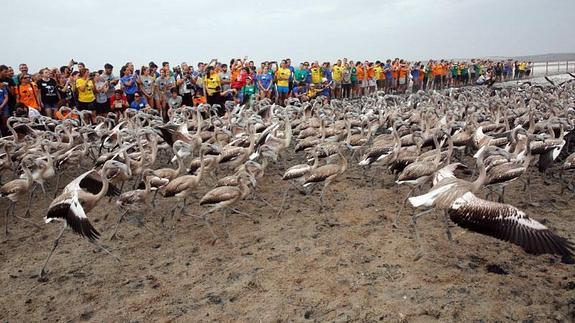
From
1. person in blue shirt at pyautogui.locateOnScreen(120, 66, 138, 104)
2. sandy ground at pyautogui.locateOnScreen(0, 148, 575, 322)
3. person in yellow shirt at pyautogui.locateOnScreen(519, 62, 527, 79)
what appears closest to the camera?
sandy ground at pyautogui.locateOnScreen(0, 148, 575, 322)

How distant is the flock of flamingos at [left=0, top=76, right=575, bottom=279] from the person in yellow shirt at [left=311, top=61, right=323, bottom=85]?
7.56 m

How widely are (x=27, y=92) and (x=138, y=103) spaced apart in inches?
128

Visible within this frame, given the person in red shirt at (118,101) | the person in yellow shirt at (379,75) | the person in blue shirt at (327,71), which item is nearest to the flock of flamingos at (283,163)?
the person in red shirt at (118,101)

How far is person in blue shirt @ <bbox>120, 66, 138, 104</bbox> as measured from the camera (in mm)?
14508

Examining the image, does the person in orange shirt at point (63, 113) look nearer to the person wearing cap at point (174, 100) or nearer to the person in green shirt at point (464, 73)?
the person wearing cap at point (174, 100)

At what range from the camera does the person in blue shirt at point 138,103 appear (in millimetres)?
14852

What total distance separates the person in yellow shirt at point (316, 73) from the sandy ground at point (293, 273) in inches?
568

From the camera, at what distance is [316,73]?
22.0m

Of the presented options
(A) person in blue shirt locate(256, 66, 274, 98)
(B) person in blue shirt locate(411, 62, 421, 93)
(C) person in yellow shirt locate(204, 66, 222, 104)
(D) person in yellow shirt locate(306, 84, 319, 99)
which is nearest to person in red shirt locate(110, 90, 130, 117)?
(C) person in yellow shirt locate(204, 66, 222, 104)

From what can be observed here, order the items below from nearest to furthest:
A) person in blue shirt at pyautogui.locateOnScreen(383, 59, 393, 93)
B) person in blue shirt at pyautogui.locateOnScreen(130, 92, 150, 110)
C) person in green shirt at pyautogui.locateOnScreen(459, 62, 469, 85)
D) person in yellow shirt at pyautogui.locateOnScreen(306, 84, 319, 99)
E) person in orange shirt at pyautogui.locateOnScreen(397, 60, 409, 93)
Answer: person in blue shirt at pyautogui.locateOnScreen(130, 92, 150, 110) → person in yellow shirt at pyautogui.locateOnScreen(306, 84, 319, 99) → person in blue shirt at pyautogui.locateOnScreen(383, 59, 393, 93) → person in orange shirt at pyautogui.locateOnScreen(397, 60, 409, 93) → person in green shirt at pyautogui.locateOnScreen(459, 62, 469, 85)

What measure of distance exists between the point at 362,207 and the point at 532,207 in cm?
308

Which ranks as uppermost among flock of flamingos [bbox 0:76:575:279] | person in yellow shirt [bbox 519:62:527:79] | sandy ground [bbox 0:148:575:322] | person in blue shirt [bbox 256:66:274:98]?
person in blue shirt [bbox 256:66:274:98]

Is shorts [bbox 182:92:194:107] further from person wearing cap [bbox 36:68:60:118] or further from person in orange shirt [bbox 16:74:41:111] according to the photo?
person in orange shirt [bbox 16:74:41:111]

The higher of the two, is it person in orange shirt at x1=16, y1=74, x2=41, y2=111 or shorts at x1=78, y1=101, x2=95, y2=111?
person in orange shirt at x1=16, y1=74, x2=41, y2=111
